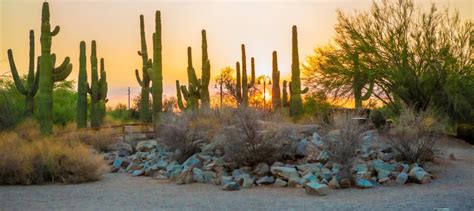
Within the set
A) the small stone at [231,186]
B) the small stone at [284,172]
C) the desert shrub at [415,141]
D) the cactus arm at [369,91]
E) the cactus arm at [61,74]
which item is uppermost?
the cactus arm at [61,74]

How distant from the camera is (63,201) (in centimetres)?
1292

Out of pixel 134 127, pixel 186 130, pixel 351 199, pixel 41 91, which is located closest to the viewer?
pixel 351 199

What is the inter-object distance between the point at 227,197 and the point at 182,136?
21.6 ft

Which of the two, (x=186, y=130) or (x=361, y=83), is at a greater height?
(x=361, y=83)

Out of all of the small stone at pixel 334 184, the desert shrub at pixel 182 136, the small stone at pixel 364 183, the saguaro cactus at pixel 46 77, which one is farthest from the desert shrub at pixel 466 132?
the saguaro cactus at pixel 46 77

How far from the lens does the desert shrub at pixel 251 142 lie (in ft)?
53.3

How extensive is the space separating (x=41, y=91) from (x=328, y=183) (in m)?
16.6

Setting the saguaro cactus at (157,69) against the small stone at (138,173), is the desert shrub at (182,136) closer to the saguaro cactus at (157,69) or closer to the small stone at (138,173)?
the small stone at (138,173)

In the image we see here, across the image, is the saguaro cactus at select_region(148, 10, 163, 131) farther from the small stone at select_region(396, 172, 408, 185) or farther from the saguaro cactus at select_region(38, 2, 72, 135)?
the small stone at select_region(396, 172, 408, 185)

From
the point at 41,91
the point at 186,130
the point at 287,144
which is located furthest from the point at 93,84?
the point at 287,144

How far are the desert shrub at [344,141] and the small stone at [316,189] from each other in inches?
82.1

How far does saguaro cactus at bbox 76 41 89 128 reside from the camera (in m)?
30.1

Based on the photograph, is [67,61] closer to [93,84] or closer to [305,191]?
[93,84]

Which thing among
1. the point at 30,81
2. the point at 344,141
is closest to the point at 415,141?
the point at 344,141
